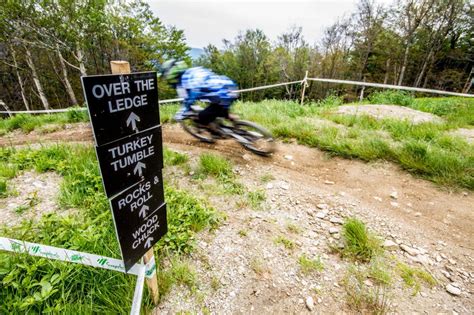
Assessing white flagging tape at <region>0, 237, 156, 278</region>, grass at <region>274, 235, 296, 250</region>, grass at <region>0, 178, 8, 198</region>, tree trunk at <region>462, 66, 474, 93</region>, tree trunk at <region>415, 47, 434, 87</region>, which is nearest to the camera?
white flagging tape at <region>0, 237, 156, 278</region>

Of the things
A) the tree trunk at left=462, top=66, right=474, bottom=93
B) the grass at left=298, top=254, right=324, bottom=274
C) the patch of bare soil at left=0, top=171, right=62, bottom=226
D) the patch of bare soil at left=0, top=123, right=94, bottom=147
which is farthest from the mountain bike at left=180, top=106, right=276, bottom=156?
the tree trunk at left=462, top=66, right=474, bottom=93

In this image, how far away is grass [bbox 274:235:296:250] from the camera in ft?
7.45

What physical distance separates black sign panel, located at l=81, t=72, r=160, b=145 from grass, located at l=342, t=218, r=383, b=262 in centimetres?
219

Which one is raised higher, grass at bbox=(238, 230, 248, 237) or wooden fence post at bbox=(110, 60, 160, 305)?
A: wooden fence post at bbox=(110, 60, 160, 305)

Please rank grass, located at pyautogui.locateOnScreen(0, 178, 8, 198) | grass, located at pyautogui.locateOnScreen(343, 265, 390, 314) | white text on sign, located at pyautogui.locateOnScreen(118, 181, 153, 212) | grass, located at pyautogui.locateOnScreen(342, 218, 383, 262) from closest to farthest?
white text on sign, located at pyautogui.locateOnScreen(118, 181, 153, 212), grass, located at pyautogui.locateOnScreen(343, 265, 390, 314), grass, located at pyautogui.locateOnScreen(342, 218, 383, 262), grass, located at pyautogui.locateOnScreen(0, 178, 8, 198)

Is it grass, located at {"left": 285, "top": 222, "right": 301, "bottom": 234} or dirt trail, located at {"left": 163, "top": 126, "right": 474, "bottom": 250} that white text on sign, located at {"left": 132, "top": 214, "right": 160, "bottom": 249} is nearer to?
grass, located at {"left": 285, "top": 222, "right": 301, "bottom": 234}

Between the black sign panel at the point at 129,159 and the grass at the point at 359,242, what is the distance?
6.62 ft

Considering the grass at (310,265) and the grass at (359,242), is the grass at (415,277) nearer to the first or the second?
the grass at (359,242)

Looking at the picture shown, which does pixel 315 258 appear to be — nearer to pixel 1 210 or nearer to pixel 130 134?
pixel 130 134

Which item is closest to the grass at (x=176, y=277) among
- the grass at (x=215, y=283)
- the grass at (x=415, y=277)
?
the grass at (x=215, y=283)

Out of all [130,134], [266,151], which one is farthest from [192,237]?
[266,151]

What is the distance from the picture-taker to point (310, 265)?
6.77ft

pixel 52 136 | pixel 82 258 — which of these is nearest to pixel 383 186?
pixel 82 258

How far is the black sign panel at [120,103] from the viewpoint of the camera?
40.3 inches
